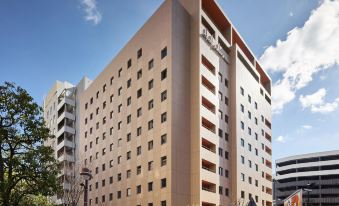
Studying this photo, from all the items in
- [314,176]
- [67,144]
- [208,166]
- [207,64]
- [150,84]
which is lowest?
[314,176]

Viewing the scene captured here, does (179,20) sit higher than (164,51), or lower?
higher

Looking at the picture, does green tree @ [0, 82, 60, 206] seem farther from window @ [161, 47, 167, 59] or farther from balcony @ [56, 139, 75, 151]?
balcony @ [56, 139, 75, 151]

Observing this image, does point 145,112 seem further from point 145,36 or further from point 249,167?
point 249,167

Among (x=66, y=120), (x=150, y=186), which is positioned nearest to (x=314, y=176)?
(x=66, y=120)

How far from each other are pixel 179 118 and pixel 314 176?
326ft

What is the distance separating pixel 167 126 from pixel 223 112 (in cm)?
1166

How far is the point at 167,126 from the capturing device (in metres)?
42.8

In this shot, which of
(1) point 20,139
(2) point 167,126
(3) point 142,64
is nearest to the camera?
(1) point 20,139

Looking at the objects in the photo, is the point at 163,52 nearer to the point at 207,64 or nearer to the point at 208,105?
the point at 207,64

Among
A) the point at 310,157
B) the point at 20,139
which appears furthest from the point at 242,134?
the point at 310,157

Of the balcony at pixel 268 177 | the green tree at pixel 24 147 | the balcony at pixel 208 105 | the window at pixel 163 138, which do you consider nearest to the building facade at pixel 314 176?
the balcony at pixel 268 177

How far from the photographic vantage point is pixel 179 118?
1714 inches

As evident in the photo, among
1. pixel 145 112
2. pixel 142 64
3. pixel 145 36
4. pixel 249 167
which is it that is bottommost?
pixel 249 167

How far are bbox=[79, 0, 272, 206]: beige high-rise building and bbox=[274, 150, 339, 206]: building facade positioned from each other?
70984mm
